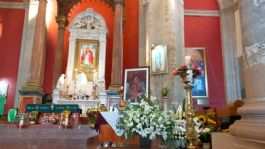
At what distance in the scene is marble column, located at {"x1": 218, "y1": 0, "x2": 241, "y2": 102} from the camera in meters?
12.2

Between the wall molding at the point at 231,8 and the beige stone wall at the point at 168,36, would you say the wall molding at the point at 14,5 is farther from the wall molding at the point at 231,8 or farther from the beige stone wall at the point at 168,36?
the wall molding at the point at 231,8

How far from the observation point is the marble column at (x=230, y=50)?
40.1 feet

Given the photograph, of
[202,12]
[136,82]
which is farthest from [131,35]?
[136,82]

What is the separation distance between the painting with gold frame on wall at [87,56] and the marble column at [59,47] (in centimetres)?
105

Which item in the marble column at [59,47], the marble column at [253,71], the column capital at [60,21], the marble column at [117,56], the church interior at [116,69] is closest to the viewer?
the marble column at [253,71]

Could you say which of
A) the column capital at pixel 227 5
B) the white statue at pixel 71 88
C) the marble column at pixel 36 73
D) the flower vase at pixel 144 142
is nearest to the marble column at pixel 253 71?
the flower vase at pixel 144 142

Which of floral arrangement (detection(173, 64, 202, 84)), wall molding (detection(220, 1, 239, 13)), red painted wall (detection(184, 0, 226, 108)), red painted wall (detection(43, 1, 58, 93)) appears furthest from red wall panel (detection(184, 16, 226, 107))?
floral arrangement (detection(173, 64, 202, 84))

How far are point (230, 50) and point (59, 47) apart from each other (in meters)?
9.37

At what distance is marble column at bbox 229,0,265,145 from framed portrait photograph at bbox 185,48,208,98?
10537mm

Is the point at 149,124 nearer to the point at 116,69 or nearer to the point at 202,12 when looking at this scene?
the point at 116,69

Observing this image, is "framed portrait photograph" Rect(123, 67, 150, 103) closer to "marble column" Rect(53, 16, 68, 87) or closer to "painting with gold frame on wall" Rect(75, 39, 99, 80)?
"painting with gold frame on wall" Rect(75, 39, 99, 80)

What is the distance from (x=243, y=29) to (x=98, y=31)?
1036cm

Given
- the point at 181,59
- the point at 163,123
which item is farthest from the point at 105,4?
the point at 163,123

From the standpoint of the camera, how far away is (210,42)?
1320 cm
